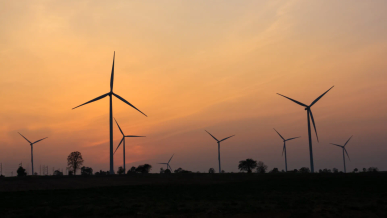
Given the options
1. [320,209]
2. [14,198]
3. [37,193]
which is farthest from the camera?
[37,193]

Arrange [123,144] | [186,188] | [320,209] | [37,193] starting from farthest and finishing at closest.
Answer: [123,144] → [186,188] → [37,193] → [320,209]

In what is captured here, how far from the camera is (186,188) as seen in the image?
7662 cm

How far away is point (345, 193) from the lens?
6538cm

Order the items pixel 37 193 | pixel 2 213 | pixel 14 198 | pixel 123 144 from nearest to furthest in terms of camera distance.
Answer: pixel 2 213
pixel 14 198
pixel 37 193
pixel 123 144

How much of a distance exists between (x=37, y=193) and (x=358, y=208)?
5208 cm

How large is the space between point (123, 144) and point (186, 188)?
299 ft

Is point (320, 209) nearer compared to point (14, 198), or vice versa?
point (320, 209)

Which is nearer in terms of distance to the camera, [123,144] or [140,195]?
[140,195]

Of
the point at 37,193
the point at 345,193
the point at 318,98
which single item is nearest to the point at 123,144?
the point at 318,98

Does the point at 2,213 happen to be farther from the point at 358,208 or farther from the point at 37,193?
the point at 358,208

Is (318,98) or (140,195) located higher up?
(318,98)

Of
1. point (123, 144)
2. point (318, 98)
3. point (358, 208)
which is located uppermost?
point (318, 98)

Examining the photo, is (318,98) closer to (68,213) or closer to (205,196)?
(205,196)

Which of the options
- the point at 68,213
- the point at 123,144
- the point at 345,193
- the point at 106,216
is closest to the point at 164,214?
the point at 106,216
